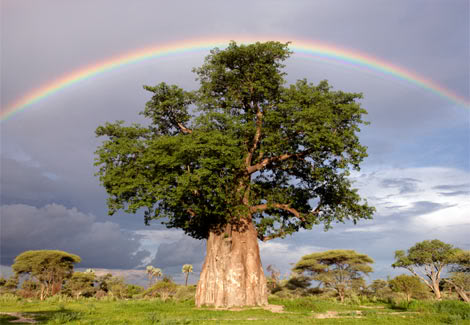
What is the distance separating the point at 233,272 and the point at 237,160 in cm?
703

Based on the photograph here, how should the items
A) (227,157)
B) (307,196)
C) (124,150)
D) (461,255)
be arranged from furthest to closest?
(461,255)
(307,196)
(124,150)
(227,157)

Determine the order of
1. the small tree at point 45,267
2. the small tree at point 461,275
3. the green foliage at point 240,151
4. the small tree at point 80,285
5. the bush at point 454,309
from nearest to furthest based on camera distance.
Answer: 1. the bush at point 454,309
2. the green foliage at point 240,151
3. the small tree at point 461,275
4. the small tree at point 45,267
5. the small tree at point 80,285

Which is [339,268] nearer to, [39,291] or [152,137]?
[152,137]

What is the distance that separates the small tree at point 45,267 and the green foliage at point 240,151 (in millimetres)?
31390

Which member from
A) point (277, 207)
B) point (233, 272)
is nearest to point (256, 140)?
point (277, 207)

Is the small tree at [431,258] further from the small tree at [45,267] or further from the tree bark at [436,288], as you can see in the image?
the small tree at [45,267]

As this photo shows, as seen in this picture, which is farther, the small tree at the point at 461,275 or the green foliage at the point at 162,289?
the green foliage at the point at 162,289

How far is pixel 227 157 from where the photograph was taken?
A: 19797mm

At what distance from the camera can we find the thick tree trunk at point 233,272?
71.2 ft

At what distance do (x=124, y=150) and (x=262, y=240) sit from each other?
11335 mm

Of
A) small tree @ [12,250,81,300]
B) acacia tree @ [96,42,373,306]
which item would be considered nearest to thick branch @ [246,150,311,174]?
acacia tree @ [96,42,373,306]

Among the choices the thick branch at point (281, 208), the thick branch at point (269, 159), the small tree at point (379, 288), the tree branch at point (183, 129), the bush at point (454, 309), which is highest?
the tree branch at point (183, 129)

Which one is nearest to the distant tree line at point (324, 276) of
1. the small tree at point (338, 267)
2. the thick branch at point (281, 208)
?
the small tree at point (338, 267)

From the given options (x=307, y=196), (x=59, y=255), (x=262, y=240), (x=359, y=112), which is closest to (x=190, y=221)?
(x=262, y=240)
